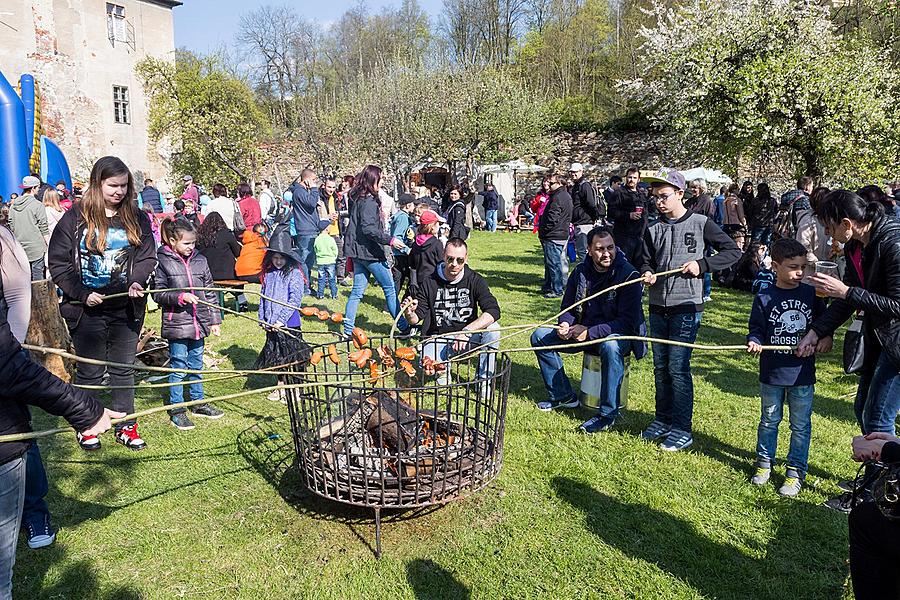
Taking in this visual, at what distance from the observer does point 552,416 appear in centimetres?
566

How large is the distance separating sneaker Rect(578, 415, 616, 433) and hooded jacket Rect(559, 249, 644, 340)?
670mm

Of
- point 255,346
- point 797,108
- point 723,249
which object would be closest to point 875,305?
point 723,249

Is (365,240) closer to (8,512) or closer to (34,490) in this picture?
(34,490)

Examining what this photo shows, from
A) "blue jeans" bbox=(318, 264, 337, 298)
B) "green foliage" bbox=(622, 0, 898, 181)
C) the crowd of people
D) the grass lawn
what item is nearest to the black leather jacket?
the crowd of people

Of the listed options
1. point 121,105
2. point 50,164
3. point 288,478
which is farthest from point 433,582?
point 121,105

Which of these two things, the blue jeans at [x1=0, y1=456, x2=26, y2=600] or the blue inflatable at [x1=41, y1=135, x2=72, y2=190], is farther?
the blue inflatable at [x1=41, y1=135, x2=72, y2=190]

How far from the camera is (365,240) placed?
25.7 ft

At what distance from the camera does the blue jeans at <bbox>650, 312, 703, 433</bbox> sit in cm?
486

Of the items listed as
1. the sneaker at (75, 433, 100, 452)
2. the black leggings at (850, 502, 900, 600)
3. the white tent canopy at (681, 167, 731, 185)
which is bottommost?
the sneaker at (75, 433, 100, 452)

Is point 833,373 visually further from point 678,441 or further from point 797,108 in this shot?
point 797,108

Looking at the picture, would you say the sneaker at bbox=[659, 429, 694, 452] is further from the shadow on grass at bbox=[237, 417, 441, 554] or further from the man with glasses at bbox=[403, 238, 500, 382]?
the shadow on grass at bbox=[237, 417, 441, 554]

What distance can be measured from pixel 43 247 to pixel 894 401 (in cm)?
982

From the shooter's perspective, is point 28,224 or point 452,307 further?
point 28,224

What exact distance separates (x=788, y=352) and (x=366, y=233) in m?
4.86
